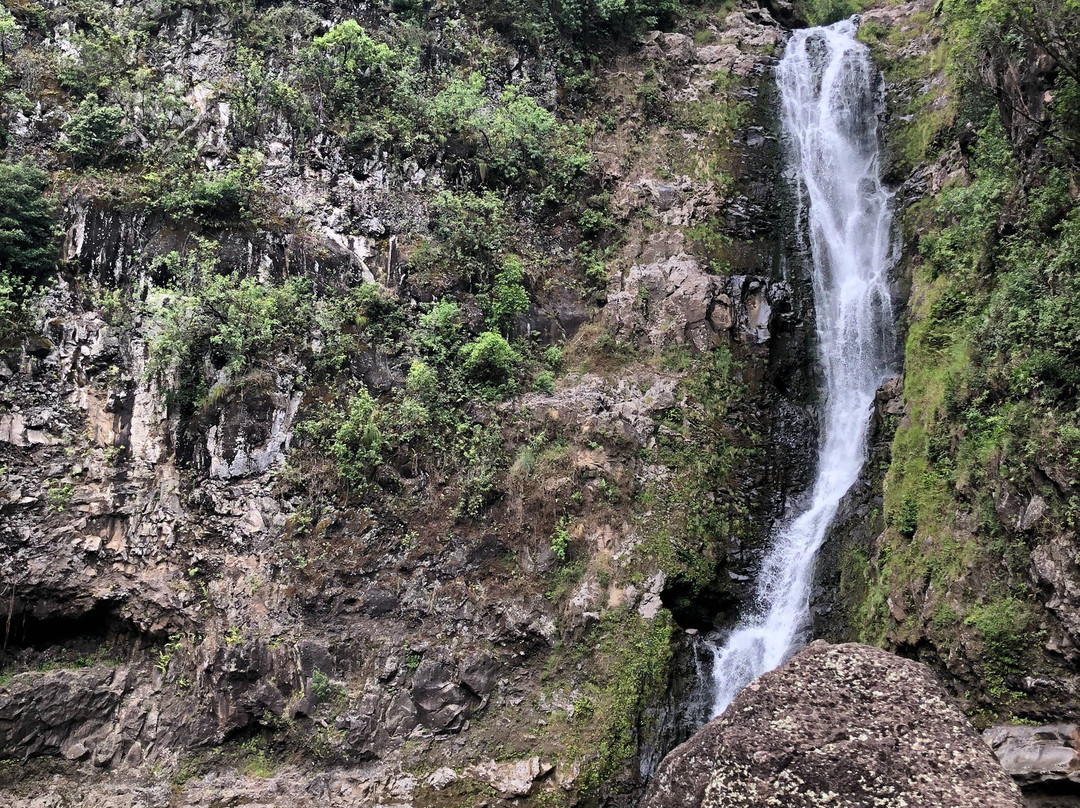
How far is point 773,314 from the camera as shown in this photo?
55.8 ft

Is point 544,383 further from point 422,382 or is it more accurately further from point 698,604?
point 698,604

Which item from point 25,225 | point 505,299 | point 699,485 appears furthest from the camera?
point 505,299

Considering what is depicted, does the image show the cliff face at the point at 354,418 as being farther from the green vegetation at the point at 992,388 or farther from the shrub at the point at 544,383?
the green vegetation at the point at 992,388

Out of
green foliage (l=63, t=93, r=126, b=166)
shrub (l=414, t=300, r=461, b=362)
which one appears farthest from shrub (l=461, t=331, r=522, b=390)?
green foliage (l=63, t=93, r=126, b=166)

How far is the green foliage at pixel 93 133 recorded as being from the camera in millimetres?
15789

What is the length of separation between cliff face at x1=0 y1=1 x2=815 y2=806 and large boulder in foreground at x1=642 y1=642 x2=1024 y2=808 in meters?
4.19

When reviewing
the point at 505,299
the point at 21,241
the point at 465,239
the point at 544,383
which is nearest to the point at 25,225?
the point at 21,241

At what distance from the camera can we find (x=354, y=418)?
14.8 m

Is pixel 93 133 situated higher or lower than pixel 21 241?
higher

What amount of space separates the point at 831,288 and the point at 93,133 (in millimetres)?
18638

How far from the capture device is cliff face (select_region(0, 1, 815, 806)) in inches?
498

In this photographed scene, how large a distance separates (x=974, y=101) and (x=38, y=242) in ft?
67.3

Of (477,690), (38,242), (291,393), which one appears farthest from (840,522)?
(38,242)

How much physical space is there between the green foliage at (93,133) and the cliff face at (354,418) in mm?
73
